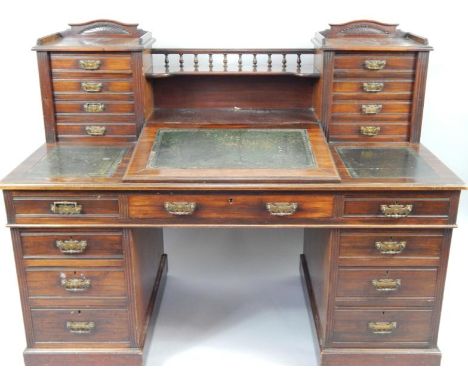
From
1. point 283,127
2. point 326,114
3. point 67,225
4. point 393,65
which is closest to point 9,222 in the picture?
point 67,225

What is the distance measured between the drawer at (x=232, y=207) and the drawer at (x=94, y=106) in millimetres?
646

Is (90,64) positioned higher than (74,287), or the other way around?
(90,64)

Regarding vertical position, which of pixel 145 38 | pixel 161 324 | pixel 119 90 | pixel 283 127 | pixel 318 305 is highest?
pixel 145 38

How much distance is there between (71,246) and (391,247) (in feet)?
4.41

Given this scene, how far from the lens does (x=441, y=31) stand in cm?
319

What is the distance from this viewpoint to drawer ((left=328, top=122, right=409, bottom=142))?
2.71m

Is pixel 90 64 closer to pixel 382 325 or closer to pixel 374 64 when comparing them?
pixel 374 64

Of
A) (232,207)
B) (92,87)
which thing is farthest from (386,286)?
(92,87)

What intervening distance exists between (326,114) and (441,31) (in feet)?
3.48

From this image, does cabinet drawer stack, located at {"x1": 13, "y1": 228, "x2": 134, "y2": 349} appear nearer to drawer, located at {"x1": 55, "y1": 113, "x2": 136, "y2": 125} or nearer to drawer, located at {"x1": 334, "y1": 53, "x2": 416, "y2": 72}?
drawer, located at {"x1": 55, "y1": 113, "x2": 136, "y2": 125}

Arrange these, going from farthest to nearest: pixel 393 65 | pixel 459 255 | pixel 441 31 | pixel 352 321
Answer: pixel 459 255 < pixel 441 31 < pixel 393 65 < pixel 352 321

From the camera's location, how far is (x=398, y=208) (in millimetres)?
2254

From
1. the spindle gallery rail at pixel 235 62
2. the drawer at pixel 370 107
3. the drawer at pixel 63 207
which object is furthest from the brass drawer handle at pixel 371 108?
the drawer at pixel 63 207

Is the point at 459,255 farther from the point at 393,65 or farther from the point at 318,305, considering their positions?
the point at 393,65
